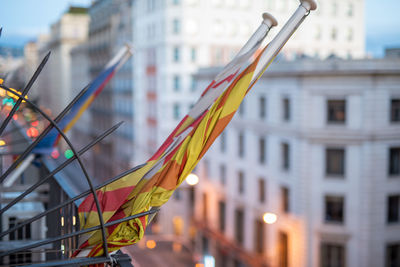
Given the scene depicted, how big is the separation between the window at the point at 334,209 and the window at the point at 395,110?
5.67 metres

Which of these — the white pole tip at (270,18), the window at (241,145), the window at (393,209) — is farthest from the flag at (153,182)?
the window at (241,145)

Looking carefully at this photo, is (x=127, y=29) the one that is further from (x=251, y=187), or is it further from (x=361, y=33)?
(x=251, y=187)

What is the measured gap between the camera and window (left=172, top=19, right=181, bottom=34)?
56062mm

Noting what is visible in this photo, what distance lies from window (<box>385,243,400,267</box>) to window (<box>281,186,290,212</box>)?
21.4ft

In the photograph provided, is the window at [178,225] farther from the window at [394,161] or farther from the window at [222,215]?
the window at [394,161]

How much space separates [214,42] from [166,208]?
17794 millimetres

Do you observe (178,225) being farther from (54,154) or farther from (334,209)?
(54,154)

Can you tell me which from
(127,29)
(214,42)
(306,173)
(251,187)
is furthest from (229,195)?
(127,29)

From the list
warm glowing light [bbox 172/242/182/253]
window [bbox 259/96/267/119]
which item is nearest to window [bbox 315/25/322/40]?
window [bbox 259/96/267/119]

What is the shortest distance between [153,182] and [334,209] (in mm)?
28010

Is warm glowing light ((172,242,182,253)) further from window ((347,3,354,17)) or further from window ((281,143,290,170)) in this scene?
window ((347,3,354,17))

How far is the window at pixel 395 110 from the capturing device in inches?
1281

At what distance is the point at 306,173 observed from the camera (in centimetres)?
3341

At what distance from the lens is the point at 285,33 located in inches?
317
